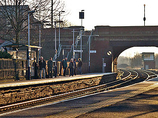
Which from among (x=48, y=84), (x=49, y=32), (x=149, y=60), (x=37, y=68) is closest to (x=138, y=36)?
(x=49, y=32)

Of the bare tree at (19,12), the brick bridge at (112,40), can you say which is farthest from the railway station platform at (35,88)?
the brick bridge at (112,40)

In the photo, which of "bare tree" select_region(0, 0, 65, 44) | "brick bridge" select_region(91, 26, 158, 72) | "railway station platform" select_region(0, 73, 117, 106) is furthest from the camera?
"brick bridge" select_region(91, 26, 158, 72)

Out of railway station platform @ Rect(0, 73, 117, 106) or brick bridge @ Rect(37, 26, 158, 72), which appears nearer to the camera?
railway station platform @ Rect(0, 73, 117, 106)

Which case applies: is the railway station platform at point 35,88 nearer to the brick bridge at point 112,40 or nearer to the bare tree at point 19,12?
the bare tree at point 19,12

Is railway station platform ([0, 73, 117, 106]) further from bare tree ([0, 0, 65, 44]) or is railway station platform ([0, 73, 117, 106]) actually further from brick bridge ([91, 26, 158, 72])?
brick bridge ([91, 26, 158, 72])

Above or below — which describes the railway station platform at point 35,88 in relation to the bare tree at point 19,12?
below

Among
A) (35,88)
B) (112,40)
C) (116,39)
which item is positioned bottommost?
(35,88)

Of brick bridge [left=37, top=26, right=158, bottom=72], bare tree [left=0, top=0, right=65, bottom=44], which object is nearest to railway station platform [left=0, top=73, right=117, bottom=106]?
bare tree [left=0, top=0, right=65, bottom=44]

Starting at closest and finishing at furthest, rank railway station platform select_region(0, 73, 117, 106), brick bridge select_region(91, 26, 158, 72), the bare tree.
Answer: railway station platform select_region(0, 73, 117, 106) < the bare tree < brick bridge select_region(91, 26, 158, 72)

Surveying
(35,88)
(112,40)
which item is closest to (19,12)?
(35,88)

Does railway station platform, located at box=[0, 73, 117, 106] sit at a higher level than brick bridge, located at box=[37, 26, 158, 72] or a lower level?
lower

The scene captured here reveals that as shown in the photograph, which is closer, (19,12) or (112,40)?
(19,12)

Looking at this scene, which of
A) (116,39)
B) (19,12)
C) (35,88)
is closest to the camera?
(35,88)

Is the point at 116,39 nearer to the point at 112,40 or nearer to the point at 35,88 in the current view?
the point at 112,40
